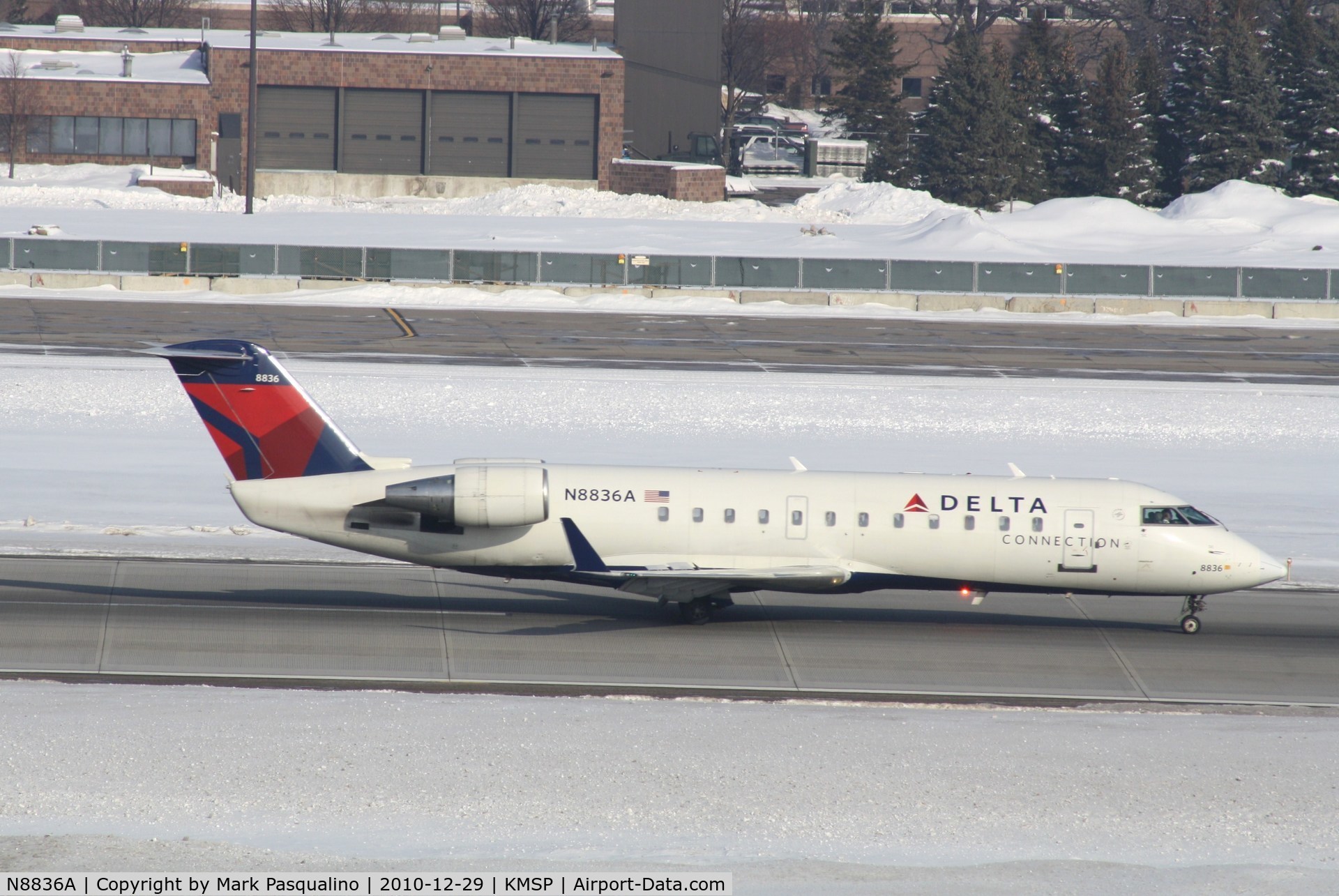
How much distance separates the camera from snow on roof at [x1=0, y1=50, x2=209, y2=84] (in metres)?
95.6

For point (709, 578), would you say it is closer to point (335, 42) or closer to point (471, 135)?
point (471, 135)

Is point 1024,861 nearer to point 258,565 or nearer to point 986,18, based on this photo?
point 258,565

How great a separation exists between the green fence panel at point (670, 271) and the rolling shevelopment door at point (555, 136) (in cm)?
3844

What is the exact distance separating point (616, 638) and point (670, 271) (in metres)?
40.1

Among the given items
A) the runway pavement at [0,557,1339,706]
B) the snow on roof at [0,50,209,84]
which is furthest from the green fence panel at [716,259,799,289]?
the snow on roof at [0,50,209,84]

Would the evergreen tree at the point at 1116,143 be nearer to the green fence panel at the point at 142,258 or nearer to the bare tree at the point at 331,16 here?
the green fence panel at the point at 142,258

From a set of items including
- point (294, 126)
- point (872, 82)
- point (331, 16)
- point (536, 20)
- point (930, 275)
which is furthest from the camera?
point (536, 20)

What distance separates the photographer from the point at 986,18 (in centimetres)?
16062

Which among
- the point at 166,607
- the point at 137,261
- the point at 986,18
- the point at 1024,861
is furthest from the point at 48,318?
the point at 986,18

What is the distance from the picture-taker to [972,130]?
3743 inches

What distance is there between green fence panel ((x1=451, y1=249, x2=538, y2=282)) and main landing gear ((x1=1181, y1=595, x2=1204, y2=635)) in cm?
4068

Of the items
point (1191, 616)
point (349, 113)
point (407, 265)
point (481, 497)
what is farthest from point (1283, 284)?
point (349, 113)

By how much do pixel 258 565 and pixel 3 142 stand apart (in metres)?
78.2

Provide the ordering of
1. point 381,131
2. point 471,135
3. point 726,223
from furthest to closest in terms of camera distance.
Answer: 1. point 471,135
2. point 381,131
3. point 726,223
